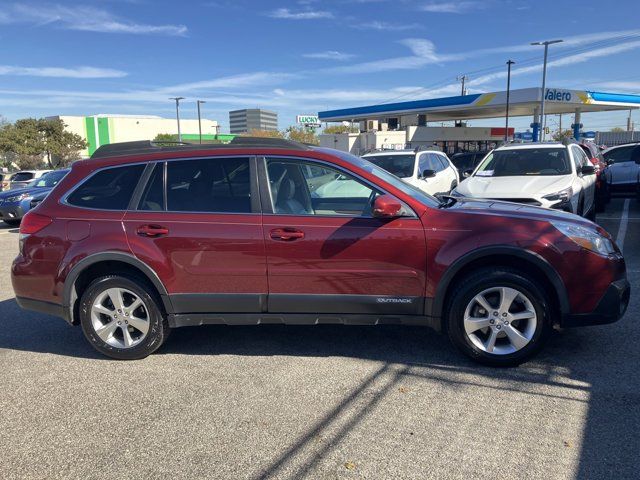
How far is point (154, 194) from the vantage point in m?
4.34

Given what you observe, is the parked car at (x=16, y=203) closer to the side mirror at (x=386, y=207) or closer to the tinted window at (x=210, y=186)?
the tinted window at (x=210, y=186)

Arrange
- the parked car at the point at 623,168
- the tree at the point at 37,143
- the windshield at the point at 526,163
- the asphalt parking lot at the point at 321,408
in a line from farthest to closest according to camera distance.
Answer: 1. the tree at the point at 37,143
2. the parked car at the point at 623,168
3. the windshield at the point at 526,163
4. the asphalt parking lot at the point at 321,408

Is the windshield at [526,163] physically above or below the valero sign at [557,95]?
below

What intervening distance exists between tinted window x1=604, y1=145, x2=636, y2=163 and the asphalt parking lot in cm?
1133

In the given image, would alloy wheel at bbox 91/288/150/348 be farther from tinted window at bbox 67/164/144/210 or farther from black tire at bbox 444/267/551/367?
black tire at bbox 444/267/551/367

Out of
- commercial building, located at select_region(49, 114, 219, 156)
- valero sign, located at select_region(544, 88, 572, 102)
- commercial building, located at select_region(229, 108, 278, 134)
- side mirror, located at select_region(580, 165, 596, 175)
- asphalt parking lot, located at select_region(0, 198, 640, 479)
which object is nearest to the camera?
asphalt parking lot, located at select_region(0, 198, 640, 479)

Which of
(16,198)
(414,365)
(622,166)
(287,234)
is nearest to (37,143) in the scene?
(16,198)

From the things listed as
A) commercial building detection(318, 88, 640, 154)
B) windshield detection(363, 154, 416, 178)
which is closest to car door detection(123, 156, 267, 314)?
windshield detection(363, 154, 416, 178)

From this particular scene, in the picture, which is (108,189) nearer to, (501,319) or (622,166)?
(501,319)

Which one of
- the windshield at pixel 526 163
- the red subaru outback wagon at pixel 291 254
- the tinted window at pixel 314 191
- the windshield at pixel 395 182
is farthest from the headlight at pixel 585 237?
the windshield at pixel 526 163

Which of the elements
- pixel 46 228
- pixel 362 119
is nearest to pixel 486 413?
pixel 46 228

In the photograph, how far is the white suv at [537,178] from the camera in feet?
25.7

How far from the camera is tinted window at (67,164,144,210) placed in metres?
4.37

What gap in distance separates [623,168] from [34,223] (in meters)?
14.1
